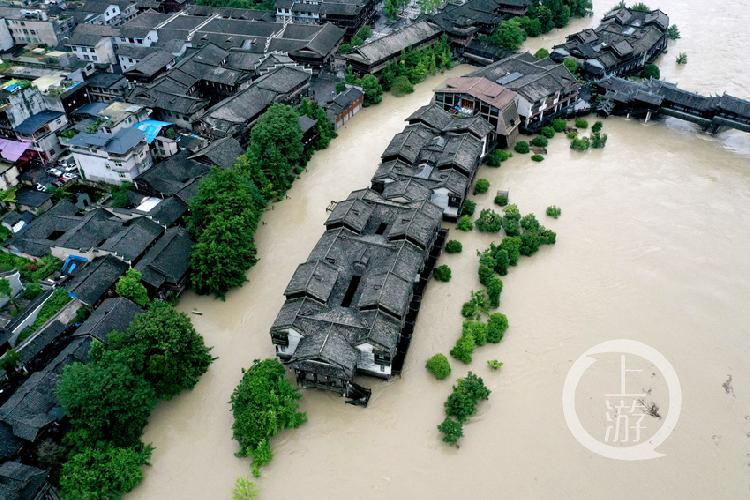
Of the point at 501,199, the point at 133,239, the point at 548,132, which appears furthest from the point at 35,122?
the point at 548,132

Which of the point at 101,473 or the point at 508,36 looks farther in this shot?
the point at 508,36

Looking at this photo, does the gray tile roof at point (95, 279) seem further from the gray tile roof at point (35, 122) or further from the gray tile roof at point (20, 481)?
the gray tile roof at point (35, 122)

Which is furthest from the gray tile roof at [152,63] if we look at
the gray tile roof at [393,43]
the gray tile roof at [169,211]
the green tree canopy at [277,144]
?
the gray tile roof at [169,211]

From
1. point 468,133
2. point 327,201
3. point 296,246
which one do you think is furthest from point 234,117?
point 468,133

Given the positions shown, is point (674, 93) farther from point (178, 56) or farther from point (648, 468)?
point (178, 56)

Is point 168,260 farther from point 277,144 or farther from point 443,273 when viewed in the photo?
point 443,273

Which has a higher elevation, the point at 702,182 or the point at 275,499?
the point at 702,182

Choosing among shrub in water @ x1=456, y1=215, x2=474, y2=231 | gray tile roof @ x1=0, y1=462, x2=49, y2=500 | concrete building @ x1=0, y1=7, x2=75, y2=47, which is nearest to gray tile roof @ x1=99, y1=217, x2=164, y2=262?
gray tile roof @ x1=0, y1=462, x2=49, y2=500

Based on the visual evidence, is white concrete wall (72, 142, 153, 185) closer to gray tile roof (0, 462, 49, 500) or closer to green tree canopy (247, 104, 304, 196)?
green tree canopy (247, 104, 304, 196)
